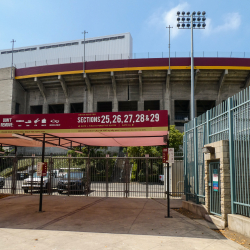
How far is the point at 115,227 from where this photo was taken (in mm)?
8266

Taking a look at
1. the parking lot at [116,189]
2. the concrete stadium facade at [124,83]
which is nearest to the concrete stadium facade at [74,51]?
the concrete stadium facade at [124,83]

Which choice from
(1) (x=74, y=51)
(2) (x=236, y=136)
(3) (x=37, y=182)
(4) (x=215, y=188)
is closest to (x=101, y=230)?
(4) (x=215, y=188)

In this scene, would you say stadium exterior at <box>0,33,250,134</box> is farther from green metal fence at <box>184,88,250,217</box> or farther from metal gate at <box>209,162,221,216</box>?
metal gate at <box>209,162,221,216</box>

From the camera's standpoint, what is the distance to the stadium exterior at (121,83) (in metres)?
35.8

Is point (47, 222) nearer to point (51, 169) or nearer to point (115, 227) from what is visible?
point (115, 227)

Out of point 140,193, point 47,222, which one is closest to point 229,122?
point 47,222

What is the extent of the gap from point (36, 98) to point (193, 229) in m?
38.1

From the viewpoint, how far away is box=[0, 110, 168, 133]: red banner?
9234mm

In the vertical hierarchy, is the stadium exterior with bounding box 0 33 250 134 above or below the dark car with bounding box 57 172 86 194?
above

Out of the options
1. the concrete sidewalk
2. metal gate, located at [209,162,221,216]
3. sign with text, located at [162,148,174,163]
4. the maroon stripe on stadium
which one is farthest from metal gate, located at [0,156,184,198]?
the maroon stripe on stadium

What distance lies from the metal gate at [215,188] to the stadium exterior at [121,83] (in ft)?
91.9

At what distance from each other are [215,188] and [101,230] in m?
4.04

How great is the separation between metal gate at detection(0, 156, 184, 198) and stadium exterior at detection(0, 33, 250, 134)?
21259 millimetres

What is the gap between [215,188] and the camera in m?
8.88
